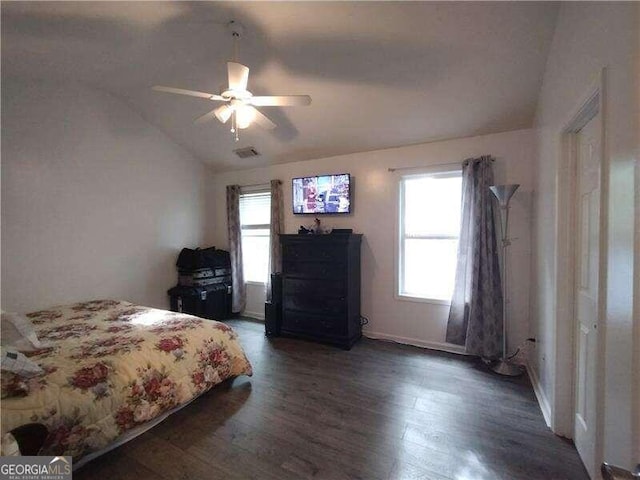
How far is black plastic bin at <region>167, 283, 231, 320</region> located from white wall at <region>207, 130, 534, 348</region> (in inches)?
56.9

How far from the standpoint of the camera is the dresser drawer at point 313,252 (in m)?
3.10

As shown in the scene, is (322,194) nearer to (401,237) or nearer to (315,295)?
(401,237)

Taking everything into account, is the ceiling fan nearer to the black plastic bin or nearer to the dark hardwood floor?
the dark hardwood floor

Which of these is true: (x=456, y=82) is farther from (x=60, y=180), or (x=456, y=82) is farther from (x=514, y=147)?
(x=60, y=180)

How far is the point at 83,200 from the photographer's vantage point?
10.2 ft

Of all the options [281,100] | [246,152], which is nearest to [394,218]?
[281,100]

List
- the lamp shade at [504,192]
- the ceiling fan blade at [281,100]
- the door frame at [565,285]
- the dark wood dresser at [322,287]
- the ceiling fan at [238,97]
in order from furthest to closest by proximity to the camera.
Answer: the dark wood dresser at [322,287] < the lamp shade at [504,192] < the ceiling fan blade at [281,100] < the ceiling fan at [238,97] < the door frame at [565,285]

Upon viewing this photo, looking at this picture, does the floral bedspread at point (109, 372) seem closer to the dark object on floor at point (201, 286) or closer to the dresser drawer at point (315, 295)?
the dresser drawer at point (315, 295)

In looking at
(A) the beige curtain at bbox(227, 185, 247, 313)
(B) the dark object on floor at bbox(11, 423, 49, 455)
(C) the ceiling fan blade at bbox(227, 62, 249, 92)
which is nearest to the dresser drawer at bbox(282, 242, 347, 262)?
(A) the beige curtain at bbox(227, 185, 247, 313)

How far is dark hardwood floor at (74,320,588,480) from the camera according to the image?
150 cm

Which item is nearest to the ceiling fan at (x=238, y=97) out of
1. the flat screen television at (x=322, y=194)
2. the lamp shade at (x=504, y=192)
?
the flat screen television at (x=322, y=194)

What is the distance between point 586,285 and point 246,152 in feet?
12.2

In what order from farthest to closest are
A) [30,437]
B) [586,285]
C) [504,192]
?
[504,192] < [586,285] < [30,437]

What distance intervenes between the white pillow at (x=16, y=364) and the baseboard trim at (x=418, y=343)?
290 centimetres
